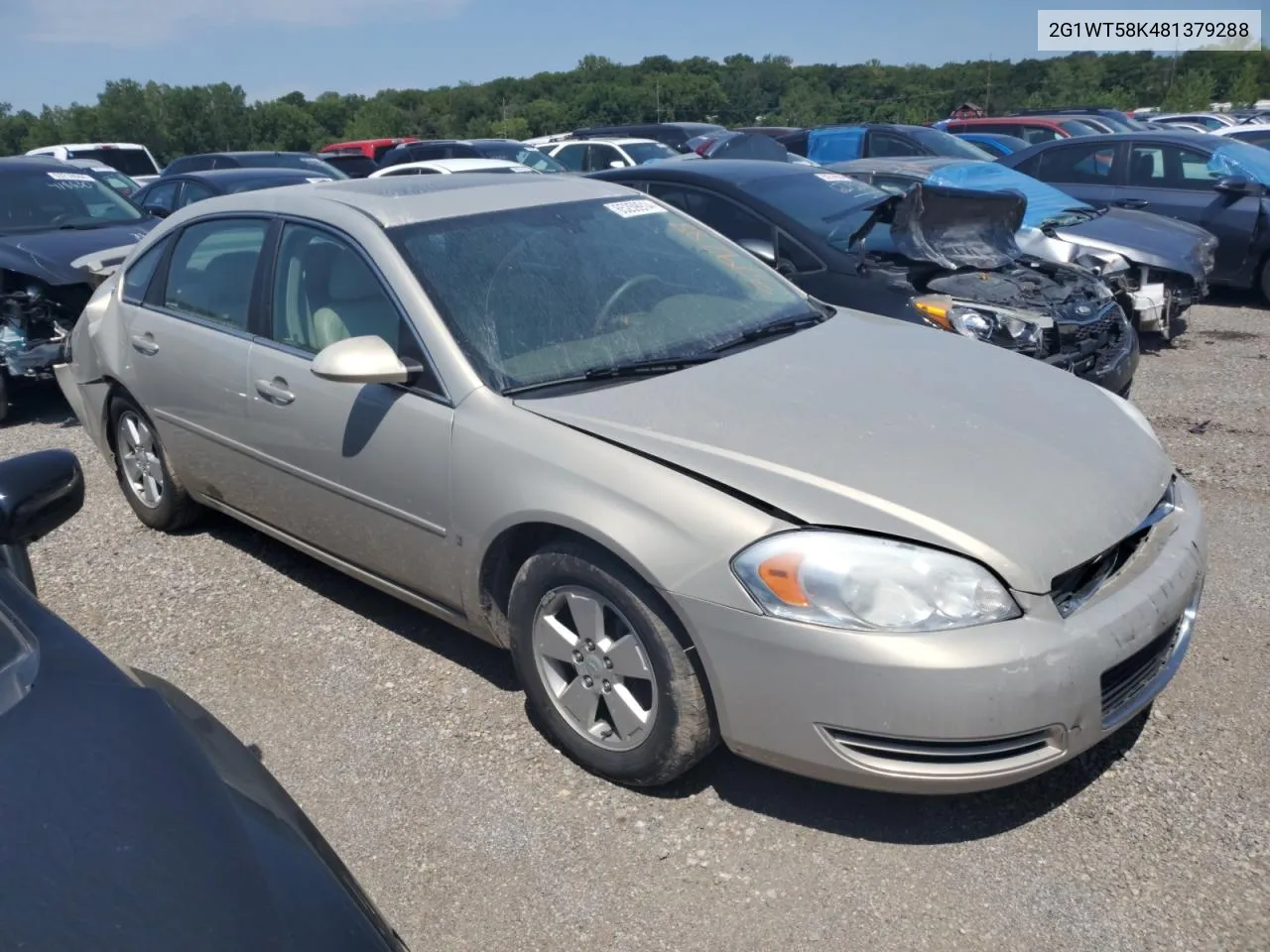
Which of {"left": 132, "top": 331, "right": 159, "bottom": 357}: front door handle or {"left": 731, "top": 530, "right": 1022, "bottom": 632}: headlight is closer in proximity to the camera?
{"left": 731, "top": 530, "right": 1022, "bottom": 632}: headlight

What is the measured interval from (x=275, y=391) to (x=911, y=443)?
87.2 inches

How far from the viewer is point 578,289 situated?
146 inches

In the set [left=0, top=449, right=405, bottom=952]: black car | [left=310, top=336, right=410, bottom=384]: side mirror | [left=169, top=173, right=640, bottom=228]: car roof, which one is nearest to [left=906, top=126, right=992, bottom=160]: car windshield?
[left=169, top=173, right=640, bottom=228]: car roof

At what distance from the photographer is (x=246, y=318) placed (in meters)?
4.15

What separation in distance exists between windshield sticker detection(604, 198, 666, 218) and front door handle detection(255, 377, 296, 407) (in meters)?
1.36

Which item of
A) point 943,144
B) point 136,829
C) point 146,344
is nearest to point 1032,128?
point 943,144

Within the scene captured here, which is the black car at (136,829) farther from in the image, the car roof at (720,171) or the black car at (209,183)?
the black car at (209,183)

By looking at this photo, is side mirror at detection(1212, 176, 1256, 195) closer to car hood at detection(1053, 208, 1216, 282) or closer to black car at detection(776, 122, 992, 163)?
car hood at detection(1053, 208, 1216, 282)

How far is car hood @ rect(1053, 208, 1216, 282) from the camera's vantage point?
26.8 ft

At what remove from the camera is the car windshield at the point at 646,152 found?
17594mm

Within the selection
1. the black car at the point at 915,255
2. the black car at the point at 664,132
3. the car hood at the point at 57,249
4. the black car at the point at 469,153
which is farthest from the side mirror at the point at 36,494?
the black car at the point at 664,132

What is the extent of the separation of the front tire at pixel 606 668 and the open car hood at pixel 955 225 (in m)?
4.09

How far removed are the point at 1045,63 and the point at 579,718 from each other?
5445cm

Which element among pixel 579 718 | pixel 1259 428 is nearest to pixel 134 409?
pixel 579 718
